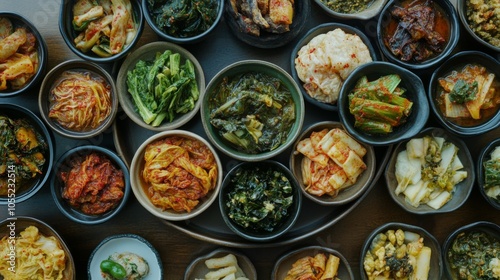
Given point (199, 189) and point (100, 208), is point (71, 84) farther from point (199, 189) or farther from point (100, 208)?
point (199, 189)

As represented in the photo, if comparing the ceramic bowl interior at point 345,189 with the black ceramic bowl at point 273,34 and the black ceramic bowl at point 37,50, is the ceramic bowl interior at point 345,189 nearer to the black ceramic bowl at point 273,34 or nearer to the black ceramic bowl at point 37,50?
the black ceramic bowl at point 273,34

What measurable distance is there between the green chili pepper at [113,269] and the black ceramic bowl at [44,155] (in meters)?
0.74

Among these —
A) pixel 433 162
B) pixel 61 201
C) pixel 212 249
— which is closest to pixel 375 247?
pixel 433 162

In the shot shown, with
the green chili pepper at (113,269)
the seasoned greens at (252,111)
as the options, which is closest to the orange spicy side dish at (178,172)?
the seasoned greens at (252,111)

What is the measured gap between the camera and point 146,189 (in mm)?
3781

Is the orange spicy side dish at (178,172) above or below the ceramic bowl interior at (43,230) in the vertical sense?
above

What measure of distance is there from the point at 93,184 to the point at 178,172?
636 millimetres

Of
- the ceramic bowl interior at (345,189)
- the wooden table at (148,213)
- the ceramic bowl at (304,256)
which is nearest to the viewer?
the ceramic bowl interior at (345,189)

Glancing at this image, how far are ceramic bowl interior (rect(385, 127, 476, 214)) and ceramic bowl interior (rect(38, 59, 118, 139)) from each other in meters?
2.12

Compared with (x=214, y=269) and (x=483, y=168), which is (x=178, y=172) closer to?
(x=214, y=269)

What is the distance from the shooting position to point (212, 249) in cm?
399

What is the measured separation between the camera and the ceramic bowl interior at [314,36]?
3777 millimetres

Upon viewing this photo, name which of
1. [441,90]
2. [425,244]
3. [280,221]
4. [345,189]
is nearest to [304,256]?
[280,221]

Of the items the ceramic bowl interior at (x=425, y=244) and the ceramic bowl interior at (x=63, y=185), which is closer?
the ceramic bowl interior at (x=63, y=185)
